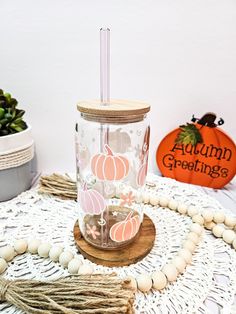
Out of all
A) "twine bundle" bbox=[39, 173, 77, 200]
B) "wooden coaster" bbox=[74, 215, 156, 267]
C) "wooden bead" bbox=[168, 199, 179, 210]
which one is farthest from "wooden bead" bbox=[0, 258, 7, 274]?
"wooden bead" bbox=[168, 199, 179, 210]

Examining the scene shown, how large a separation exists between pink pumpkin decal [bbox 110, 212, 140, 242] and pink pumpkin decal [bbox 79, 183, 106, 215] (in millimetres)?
35

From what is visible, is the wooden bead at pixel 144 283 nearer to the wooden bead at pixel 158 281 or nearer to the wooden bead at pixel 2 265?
the wooden bead at pixel 158 281

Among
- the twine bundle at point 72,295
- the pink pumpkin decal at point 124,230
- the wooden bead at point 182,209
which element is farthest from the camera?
the wooden bead at point 182,209

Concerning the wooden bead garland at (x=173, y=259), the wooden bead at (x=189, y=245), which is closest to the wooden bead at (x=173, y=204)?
the wooden bead garland at (x=173, y=259)

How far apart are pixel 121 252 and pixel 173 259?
0.08 metres

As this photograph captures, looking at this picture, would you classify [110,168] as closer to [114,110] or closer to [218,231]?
[114,110]

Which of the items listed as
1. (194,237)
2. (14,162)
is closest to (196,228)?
(194,237)

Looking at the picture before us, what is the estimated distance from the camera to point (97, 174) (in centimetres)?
36

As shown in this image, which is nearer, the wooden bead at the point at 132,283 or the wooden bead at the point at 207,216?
the wooden bead at the point at 132,283

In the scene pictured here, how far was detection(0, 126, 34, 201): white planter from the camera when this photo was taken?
490 mm

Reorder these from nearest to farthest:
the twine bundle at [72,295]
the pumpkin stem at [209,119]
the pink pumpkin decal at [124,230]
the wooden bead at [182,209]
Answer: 1. the twine bundle at [72,295]
2. the pink pumpkin decal at [124,230]
3. the wooden bead at [182,209]
4. the pumpkin stem at [209,119]

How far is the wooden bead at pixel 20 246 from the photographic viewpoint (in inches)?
14.8

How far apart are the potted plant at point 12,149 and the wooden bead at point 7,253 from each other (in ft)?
0.56

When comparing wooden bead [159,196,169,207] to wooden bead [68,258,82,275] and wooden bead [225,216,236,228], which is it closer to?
wooden bead [225,216,236,228]
